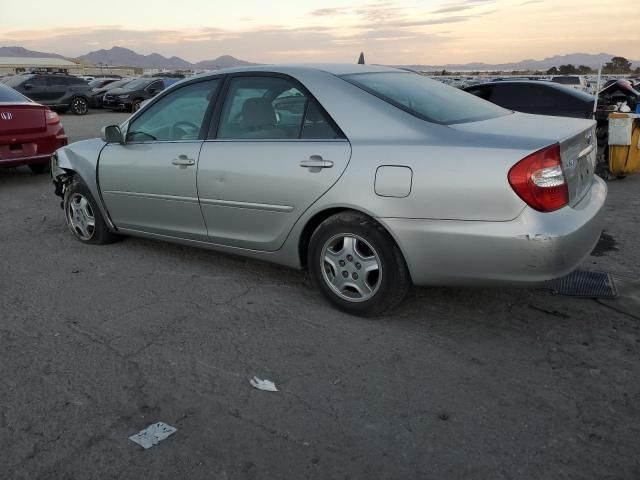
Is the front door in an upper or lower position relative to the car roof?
lower

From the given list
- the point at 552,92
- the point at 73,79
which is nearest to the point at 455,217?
the point at 552,92

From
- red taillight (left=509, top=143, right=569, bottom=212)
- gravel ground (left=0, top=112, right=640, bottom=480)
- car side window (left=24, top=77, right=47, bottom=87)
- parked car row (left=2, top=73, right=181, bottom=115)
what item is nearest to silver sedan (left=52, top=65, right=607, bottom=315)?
red taillight (left=509, top=143, right=569, bottom=212)

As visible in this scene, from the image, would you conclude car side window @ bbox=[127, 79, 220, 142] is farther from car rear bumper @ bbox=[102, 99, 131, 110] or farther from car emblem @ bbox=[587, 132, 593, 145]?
car rear bumper @ bbox=[102, 99, 131, 110]

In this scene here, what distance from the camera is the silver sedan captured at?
3137mm

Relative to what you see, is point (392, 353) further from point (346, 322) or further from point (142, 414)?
point (142, 414)

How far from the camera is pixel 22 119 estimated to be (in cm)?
811

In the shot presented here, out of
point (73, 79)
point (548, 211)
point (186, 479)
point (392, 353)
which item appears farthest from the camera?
point (73, 79)

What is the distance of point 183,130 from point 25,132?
4.76 meters

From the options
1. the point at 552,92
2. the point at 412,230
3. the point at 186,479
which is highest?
the point at 552,92

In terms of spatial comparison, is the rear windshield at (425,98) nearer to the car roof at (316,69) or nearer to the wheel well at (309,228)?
the car roof at (316,69)

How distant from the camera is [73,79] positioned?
2323 centimetres

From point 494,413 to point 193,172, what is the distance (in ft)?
8.84

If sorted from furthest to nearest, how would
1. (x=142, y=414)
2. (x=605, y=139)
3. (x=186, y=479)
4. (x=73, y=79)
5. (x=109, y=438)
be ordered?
(x=73, y=79)
(x=605, y=139)
(x=142, y=414)
(x=109, y=438)
(x=186, y=479)

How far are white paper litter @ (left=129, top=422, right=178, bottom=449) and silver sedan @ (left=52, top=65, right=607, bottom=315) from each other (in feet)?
4.93
